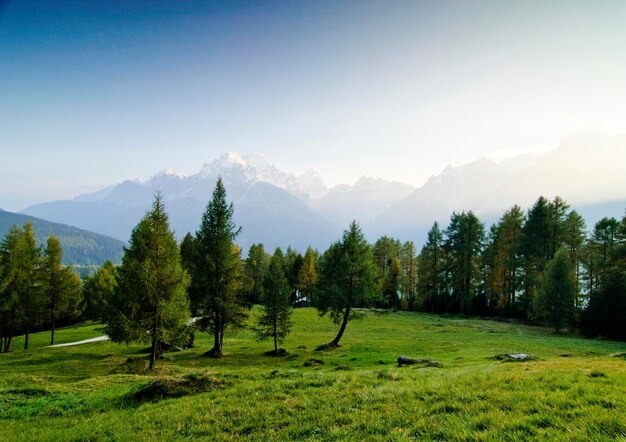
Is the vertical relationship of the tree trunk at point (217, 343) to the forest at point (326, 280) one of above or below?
below

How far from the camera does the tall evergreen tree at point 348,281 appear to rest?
39469 mm

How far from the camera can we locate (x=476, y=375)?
12.4 m

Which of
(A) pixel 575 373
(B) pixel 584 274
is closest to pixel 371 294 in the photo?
(A) pixel 575 373

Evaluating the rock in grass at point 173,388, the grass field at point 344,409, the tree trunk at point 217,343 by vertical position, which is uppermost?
the grass field at point 344,409

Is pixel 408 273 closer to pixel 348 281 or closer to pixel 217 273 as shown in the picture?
pixel 348 281

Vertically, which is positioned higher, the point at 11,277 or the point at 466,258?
the point at 466,258

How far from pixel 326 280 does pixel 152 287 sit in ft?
67.4

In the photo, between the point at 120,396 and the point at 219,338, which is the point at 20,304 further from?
the point at 120,396

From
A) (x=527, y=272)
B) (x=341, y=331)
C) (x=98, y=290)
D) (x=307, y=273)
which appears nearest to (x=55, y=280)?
(x=98, y=290)

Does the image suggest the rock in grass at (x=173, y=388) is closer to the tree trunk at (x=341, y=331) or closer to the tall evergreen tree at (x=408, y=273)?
the tree trunk at (x=341, y=331)

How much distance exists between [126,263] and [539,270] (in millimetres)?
64979

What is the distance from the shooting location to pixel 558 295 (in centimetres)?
4516

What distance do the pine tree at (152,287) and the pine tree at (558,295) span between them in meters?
47.1

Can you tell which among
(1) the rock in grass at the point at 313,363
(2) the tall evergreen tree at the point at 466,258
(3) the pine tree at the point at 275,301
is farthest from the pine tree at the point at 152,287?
(2) the tall evergreen tree at the point at 466,258
